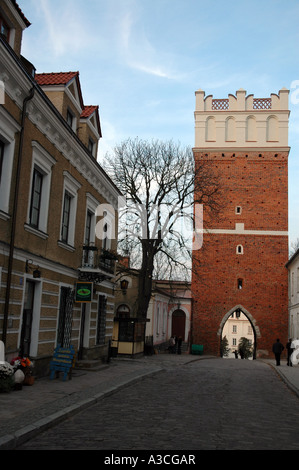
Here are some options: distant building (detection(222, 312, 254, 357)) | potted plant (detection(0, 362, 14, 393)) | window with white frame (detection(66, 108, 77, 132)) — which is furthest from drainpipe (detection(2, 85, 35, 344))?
distant building (detection(222, 312, 254, 357))

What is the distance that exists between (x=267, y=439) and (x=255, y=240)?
29.8 m

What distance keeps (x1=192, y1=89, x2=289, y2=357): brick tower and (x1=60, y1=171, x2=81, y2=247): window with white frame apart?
20.1 meters

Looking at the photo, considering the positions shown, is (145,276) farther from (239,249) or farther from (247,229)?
(247,229)

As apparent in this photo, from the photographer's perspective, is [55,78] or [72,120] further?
[72,120]

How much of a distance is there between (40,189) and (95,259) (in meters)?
4.81

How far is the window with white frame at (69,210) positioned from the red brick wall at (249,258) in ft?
68.0

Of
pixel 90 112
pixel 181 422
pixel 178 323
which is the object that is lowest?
pixel 181 422

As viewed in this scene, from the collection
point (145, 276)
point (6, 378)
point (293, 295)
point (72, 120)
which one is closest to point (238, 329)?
point (293, 295)

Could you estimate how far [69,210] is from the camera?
622 inches

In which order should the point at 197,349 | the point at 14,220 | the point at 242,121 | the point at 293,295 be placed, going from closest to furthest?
1. the point at 14,220
2. the point at 293,295
3. the point at 197,349
4. the point at 242,121

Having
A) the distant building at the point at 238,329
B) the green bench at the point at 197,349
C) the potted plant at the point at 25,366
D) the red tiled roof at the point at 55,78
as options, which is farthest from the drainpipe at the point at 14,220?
the distant building at the point at 238,329

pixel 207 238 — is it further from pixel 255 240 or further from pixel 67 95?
pixel 67 95

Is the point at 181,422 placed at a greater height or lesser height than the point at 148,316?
lesser
